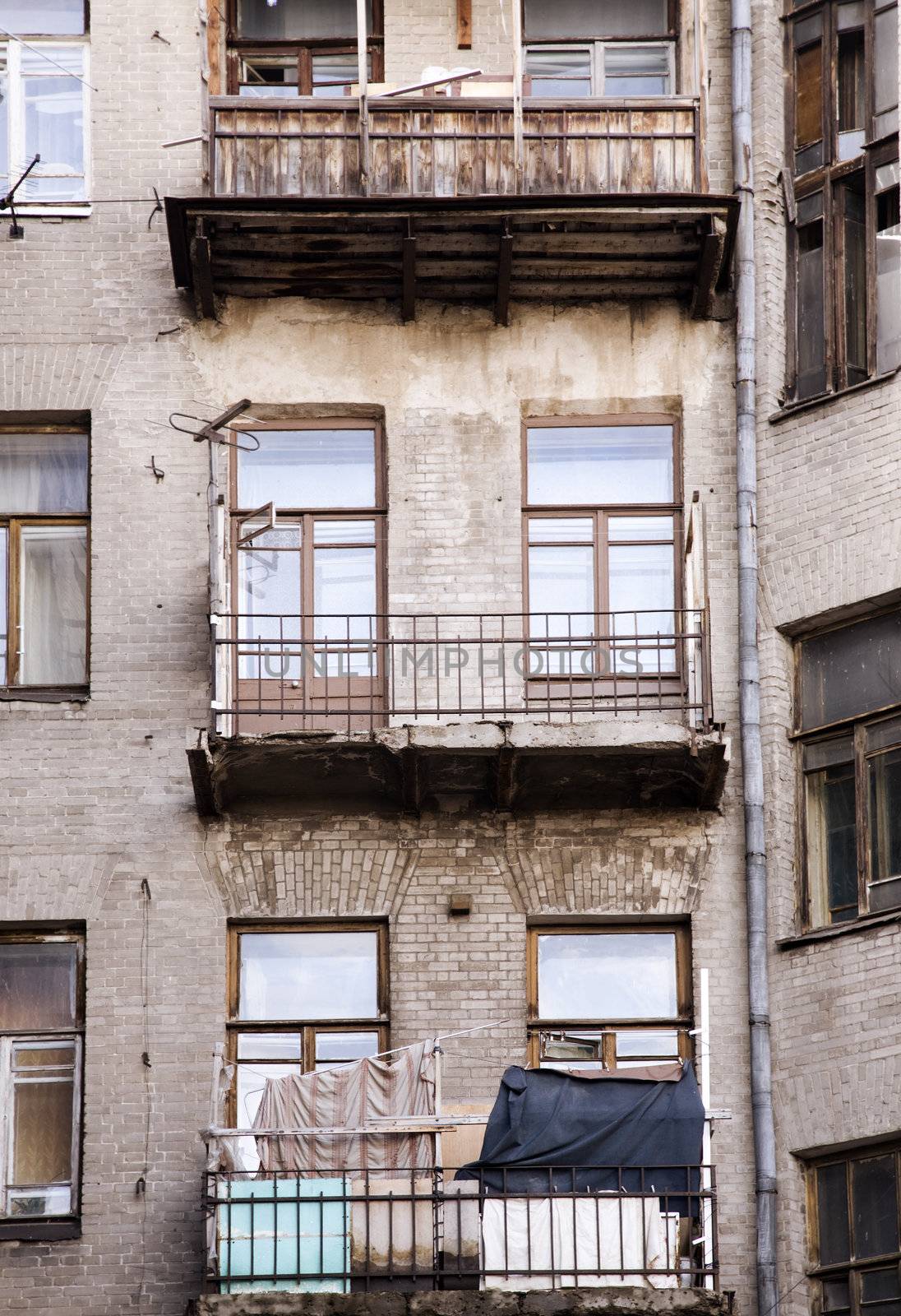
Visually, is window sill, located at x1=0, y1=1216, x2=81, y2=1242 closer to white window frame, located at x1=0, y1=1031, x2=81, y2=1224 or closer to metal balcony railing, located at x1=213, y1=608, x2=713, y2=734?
white window frame, located at x1=0, y1=1031, x2=81, y2=1224

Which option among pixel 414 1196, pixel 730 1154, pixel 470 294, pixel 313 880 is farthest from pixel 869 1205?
pixel 470 294

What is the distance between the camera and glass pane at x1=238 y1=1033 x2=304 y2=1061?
16.8 meters

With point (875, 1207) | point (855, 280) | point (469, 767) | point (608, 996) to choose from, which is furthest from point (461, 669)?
point (875, 1207)

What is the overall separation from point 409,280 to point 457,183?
2.51 ft

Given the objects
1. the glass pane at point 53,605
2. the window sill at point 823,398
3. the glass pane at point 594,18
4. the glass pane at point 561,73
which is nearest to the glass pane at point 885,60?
the glass pane at point 594,18

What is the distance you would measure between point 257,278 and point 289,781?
3799 mm

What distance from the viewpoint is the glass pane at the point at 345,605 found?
17578 mm

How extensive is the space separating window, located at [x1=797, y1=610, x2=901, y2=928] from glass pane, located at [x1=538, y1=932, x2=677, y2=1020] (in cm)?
106

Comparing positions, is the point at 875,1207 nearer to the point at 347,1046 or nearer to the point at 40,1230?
the point at 347,1046

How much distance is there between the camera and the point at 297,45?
1916cm

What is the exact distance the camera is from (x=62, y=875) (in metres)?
17.0

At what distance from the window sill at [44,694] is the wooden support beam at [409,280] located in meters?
3.58

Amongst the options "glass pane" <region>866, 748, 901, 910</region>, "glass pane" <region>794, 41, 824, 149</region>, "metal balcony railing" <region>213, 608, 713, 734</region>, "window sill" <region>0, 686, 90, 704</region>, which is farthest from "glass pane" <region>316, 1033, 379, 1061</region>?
"glass pane" <region>794, 41, 824, 149</region>

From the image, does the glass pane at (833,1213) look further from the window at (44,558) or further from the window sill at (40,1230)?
the window at (44,558)
